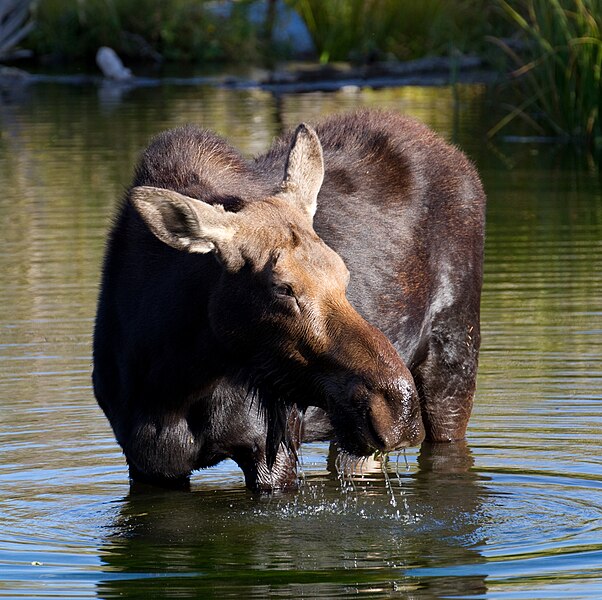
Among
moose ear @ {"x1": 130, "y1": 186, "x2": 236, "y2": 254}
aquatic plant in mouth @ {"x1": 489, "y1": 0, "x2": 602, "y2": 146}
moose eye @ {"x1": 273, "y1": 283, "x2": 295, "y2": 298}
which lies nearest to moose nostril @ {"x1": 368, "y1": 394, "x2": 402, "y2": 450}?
moose eye @ {"x1": 273, "y1": 283, "x2": 295, "y2": 298}

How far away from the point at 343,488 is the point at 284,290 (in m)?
1.54

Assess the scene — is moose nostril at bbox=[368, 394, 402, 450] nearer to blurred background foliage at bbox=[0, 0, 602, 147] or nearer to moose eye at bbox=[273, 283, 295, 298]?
moose eye at bbox=[273, 283, 295, 298]

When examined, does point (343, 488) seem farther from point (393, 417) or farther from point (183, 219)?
point (183, 219)

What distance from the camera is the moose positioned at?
5.49m

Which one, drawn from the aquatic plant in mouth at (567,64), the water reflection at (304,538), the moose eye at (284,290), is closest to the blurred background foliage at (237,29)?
the aquatic plant in mouth at (567,64)

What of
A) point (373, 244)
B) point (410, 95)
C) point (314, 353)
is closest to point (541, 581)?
point (314, 353)

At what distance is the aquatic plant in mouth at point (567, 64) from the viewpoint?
1606 centimetres

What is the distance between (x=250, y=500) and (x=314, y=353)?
5.27ft

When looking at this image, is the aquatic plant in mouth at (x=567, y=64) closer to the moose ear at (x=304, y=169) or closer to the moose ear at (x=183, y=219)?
the moose ear at (x=304, y=169)

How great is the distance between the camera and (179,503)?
279 inches

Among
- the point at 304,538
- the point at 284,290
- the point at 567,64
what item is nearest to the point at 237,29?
the point at 567,64

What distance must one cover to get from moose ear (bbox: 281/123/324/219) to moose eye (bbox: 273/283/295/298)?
66 cm

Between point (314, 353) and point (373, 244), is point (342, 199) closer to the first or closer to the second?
point (373, 244)

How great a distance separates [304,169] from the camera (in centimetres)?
623
